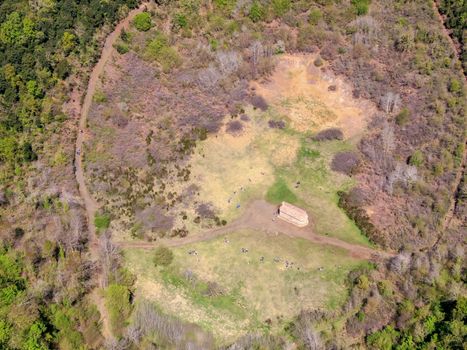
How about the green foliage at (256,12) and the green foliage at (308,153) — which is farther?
the green foliage at (256,12)

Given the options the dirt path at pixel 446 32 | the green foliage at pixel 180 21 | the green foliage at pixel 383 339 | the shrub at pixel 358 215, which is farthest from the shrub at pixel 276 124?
the green foliage at pixel 383 339

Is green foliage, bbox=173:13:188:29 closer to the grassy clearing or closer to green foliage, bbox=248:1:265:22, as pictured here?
green foliage, bbox=248:1:265:22

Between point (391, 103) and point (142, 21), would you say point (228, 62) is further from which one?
point (391, 103)

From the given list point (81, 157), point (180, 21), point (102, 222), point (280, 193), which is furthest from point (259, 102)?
point (102, 222)

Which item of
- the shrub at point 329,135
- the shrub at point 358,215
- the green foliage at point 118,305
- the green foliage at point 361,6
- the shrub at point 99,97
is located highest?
the green foliage at point 361,6

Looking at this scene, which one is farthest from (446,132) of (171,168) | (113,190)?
(113,190)

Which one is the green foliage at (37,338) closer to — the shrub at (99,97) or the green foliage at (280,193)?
the green foliage at (280,193)

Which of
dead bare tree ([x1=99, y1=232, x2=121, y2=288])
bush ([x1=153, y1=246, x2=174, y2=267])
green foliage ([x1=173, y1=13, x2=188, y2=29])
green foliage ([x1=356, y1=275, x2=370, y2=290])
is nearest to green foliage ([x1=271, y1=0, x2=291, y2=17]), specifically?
green foliage ([x1=173, y1=13, x2=188, y2=29])
